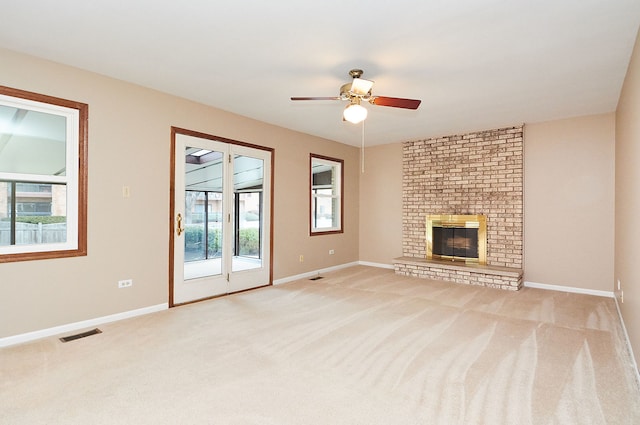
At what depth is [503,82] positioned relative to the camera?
3.63m

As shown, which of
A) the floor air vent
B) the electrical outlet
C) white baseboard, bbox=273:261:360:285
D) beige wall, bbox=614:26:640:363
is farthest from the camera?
white baseboard, bbox=273:261:360:285

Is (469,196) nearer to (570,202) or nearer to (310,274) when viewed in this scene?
(570,202)

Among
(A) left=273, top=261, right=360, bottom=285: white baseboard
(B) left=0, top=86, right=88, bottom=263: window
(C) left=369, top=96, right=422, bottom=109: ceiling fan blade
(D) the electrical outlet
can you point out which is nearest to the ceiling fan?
(C) left=369, top=96, right=422, bottom=109: ceiling fan blade

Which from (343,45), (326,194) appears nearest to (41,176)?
(343,45)

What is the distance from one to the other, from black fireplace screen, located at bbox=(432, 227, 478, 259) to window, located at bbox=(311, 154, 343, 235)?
190 cm

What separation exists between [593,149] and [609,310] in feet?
7.44

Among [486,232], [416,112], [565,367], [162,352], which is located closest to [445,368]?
[565,367]

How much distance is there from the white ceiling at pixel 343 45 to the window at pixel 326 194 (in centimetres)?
225

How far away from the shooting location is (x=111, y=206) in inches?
144

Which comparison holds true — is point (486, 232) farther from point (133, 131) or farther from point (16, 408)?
point (16, 408)

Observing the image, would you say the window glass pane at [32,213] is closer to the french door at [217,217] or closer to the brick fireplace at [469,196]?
the french door at [217,217]

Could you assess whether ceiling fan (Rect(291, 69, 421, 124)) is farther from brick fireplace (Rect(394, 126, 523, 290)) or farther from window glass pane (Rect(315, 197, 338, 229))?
window glass pane (Rect(315, 197, 338, 229))

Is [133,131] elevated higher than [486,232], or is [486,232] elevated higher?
[133,131]

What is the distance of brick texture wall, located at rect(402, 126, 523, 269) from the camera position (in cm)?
553
